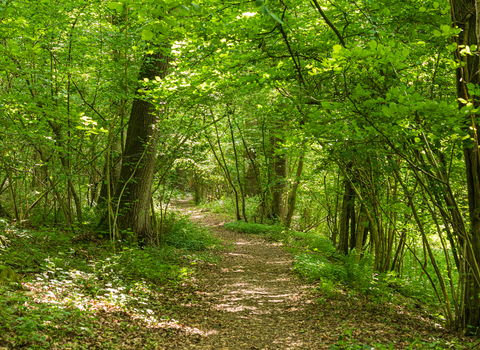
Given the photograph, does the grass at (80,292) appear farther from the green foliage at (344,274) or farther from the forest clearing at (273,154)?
the green foliage at (344,274)

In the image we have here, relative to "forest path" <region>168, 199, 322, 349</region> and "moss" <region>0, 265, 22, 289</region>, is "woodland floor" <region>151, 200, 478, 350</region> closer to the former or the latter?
"forest path" <region>168, 199, 322, 349</region>

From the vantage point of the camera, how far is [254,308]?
19.9ft

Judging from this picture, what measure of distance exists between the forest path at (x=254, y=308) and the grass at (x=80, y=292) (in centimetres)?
59

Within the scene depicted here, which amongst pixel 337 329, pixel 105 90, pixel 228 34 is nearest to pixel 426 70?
pixel 228 34

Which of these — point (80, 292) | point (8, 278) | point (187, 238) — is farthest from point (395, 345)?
point (187, 238)

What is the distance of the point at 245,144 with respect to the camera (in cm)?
1484

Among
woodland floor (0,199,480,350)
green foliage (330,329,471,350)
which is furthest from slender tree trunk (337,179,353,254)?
green foliage (330,329,471,350)

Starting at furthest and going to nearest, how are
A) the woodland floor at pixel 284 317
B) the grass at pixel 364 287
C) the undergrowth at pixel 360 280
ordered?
the undergrowth at pixel 360 280
the grass at pixel 364 287
the woodland floor at pixel 284 317

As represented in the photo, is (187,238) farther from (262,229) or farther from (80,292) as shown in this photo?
(80,292)

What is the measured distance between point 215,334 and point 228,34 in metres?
4.49

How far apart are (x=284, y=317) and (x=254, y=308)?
66 cm

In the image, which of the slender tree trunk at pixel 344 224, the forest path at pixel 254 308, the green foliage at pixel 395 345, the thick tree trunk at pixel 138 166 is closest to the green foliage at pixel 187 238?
the forest path at pixel 254 308

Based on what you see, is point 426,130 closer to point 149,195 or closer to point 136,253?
point 136,253

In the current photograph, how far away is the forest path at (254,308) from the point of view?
4625 mm
